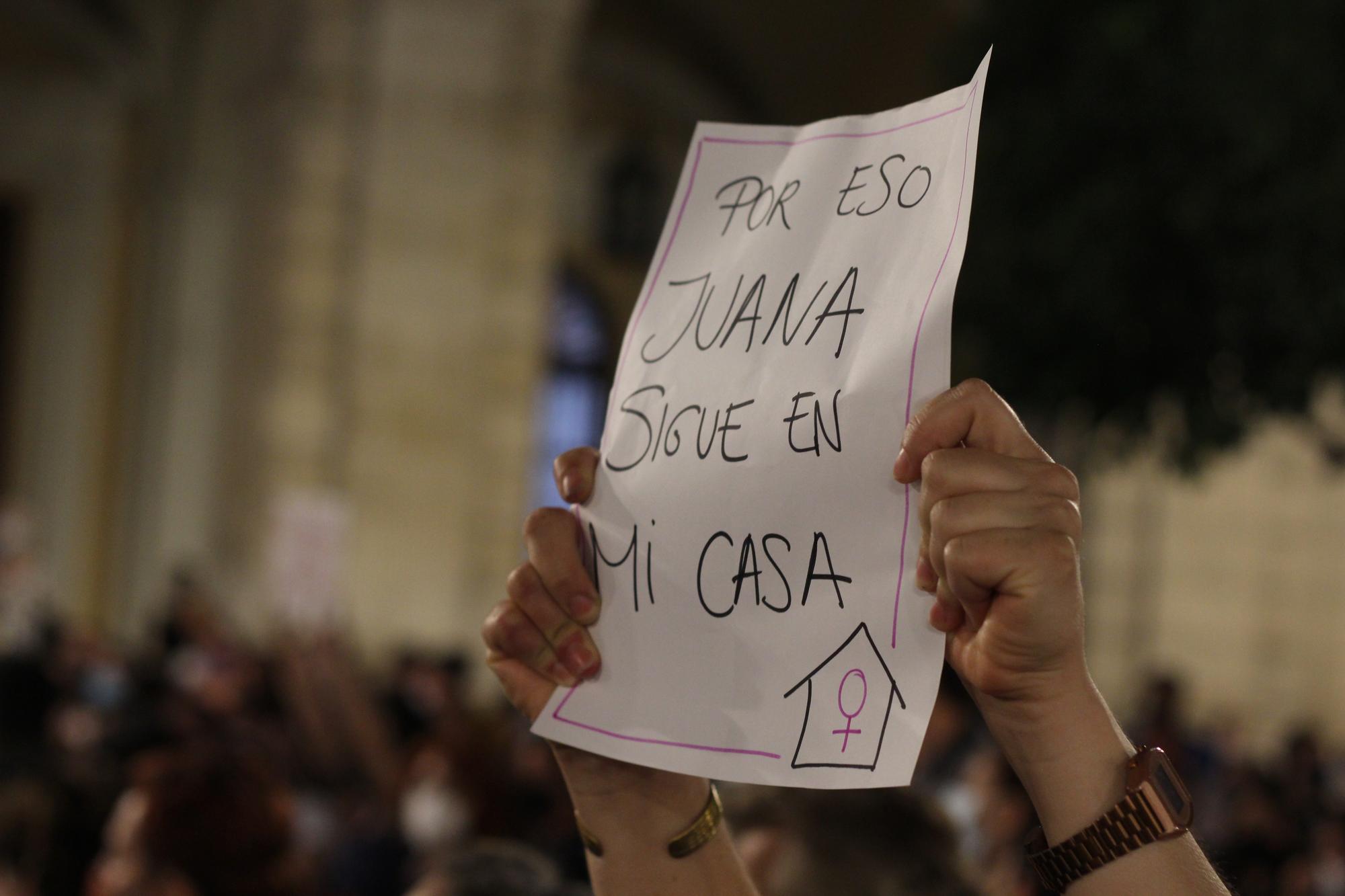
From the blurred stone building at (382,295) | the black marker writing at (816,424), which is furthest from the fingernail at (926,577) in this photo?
the blurred stone building at (382,295)

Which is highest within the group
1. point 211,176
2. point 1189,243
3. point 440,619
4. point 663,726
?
point 211,176

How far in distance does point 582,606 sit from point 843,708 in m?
0.27

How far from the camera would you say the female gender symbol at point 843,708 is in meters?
1.20

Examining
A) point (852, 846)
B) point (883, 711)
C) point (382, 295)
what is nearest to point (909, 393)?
point (883, 711)

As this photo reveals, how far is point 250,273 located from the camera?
10.7m

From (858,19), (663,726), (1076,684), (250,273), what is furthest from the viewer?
(858,19)

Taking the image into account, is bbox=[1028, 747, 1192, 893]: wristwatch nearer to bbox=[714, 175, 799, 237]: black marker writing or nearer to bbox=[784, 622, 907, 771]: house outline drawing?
bbox=[784, 622, 907, 771]: house outline drawing

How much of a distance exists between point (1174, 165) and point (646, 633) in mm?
6005

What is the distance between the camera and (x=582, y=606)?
4.50ft

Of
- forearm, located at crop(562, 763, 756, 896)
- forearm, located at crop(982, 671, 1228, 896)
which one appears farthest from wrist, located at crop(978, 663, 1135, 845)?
forearm, located at crop(562, 763, 756, 896)

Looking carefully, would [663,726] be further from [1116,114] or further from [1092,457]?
[1092,457]

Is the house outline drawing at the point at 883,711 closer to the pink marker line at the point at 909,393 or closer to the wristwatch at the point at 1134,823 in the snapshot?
the pink marker line at the point at 909,393

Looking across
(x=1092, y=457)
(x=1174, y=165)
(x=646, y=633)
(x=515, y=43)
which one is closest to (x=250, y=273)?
(x=515, y=43)

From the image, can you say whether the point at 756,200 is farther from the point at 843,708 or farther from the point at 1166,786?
the point at 1166,786
